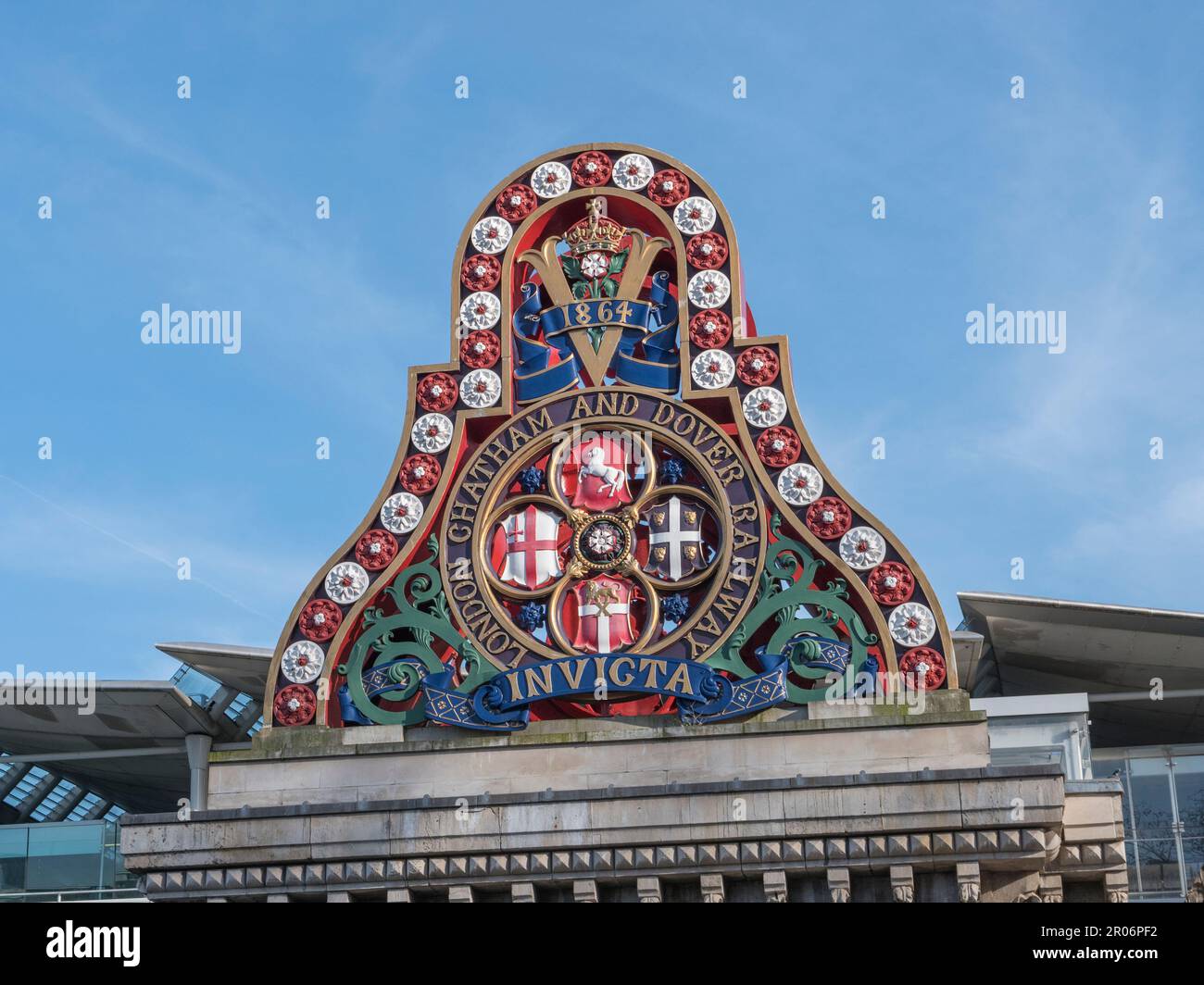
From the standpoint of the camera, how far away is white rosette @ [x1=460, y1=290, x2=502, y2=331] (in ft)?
104

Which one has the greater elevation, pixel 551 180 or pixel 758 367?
pixel 551 180

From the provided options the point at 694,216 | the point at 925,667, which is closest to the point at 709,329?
the point at 694,216

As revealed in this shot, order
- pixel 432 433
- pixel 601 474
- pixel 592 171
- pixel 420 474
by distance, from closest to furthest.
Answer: pixel 601 474 < pixel 420 474 < pixel 432 433 < pixel 592 171

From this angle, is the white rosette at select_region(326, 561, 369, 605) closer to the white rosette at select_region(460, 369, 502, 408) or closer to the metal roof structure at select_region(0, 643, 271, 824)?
the white rosette at select_region(460, 369, 502, 408)

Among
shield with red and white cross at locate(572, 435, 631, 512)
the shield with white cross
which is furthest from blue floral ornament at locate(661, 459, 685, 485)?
shield with red and white cross at locate(572, 435, 631, 512)

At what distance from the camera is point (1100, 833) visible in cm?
2695

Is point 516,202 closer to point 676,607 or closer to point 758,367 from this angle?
point 758,367

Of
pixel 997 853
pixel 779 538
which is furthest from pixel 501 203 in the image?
pixel 997 853

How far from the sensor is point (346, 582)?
98.8 feet

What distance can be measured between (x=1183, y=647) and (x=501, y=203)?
15.3 meters

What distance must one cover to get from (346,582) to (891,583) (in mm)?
8299

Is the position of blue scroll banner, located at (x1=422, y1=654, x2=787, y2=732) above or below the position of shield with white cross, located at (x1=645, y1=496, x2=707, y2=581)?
below

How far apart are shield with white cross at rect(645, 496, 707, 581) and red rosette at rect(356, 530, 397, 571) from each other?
13.1 ft

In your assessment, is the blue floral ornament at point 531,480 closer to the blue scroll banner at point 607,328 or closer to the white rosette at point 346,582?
the blue scroll banner at point 607,328
